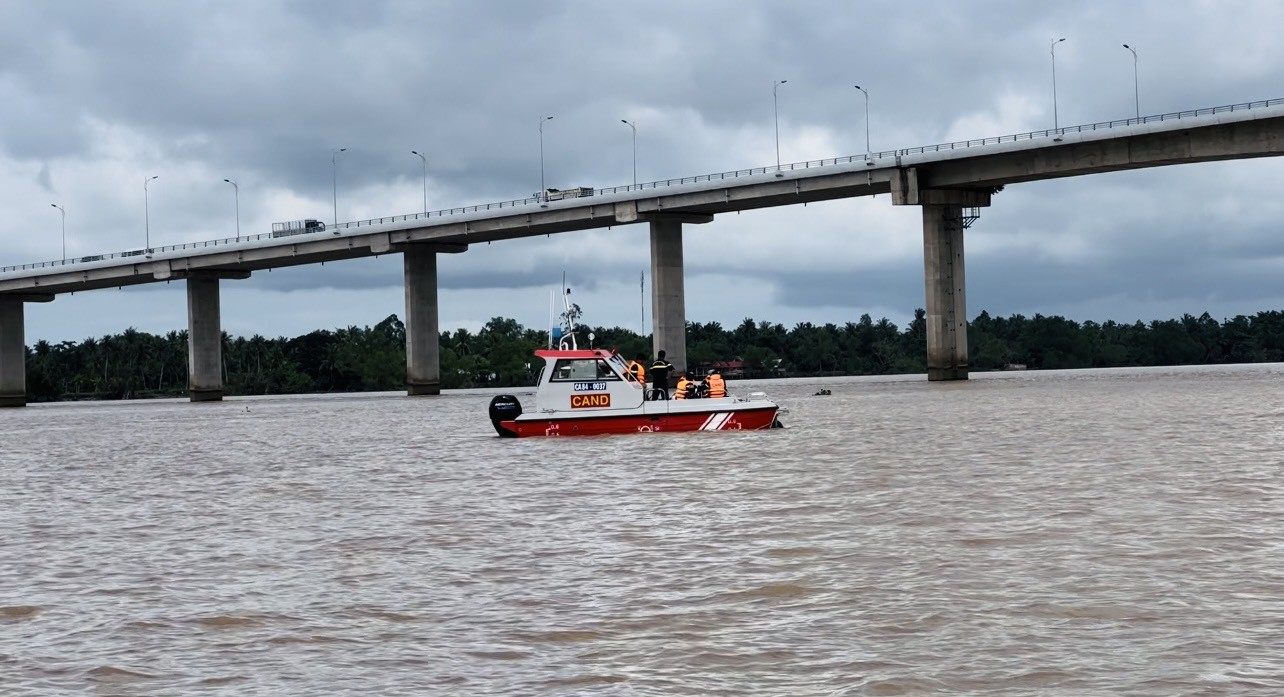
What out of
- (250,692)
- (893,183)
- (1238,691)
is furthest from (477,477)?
(893,183)

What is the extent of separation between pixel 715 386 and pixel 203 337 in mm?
89402

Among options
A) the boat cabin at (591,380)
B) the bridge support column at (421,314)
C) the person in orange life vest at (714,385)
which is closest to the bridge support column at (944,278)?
the bridge support column at (421,314)

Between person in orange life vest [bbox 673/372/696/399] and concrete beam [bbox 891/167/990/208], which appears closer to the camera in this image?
person in orange life vest [bbox 673/372/696/399]

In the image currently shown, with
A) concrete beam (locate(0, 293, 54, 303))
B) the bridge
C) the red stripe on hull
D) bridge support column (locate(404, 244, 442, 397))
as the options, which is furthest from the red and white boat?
concrete beam (locate(0, 293, 54, 303))

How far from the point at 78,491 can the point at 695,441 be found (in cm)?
1400

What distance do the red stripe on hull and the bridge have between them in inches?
1712

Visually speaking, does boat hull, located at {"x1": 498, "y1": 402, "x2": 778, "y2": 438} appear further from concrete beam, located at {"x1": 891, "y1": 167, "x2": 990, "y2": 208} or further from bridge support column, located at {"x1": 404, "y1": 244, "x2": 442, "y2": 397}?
bridge support column, located at {"x1": 404, "y1": 244, "x2": 442, "y2": 397}

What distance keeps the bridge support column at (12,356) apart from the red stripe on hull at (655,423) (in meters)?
104

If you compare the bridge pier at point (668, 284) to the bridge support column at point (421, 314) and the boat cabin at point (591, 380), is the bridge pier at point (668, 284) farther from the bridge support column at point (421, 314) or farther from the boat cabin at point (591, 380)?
the boat cabin at point (591, 380)

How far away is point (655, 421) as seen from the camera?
3784 cm

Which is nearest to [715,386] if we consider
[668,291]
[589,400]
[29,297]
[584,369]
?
[589,400]

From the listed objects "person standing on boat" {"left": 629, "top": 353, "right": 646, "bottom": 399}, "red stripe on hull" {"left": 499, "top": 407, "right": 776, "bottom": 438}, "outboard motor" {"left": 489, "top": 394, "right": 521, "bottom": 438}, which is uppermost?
"person standing on boat" {"left": 629, "top": 353, "right": 646, "bottom": 399}

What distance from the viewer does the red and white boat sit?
1487 inches

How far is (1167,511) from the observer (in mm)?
18641
